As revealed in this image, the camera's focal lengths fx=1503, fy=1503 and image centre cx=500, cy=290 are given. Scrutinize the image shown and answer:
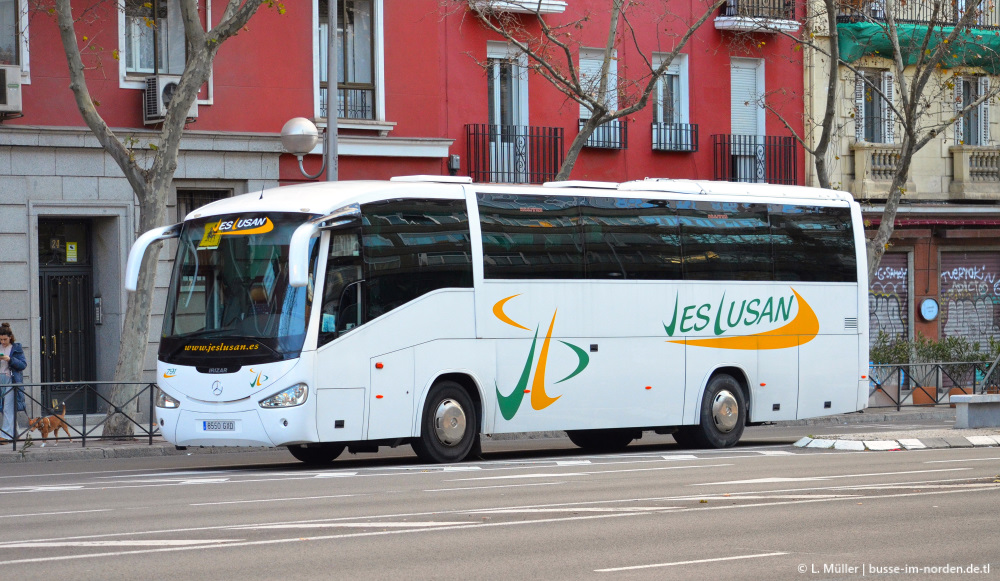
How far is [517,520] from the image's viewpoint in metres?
11.0

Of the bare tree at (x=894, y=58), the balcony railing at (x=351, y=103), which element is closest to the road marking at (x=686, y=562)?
the balcony railing at (x=351, y=103)

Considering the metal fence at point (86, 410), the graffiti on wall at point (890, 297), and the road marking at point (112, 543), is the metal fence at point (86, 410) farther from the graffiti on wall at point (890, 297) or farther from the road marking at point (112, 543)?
the graffiti on wall at point (890, 297)

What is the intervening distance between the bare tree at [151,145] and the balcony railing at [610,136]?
35.9 ft

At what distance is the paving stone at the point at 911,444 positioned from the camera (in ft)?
64.3

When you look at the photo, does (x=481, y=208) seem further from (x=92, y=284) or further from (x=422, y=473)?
(x=92, y=284)

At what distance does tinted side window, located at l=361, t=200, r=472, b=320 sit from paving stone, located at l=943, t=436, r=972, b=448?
23.3ft

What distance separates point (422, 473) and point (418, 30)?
14906 mm

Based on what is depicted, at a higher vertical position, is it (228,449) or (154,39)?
(154,39)

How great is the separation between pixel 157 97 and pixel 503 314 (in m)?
10.0

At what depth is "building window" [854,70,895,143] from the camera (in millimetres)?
35250

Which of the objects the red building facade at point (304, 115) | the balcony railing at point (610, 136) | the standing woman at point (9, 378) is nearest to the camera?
the standing woman at point (9, 378)

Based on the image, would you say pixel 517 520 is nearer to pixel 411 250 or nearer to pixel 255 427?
pixel 255 427

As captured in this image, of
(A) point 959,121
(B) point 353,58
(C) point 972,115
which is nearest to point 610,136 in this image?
(B) point 353,58

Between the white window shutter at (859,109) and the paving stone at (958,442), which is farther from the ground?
the white window shutter at (859,109)
